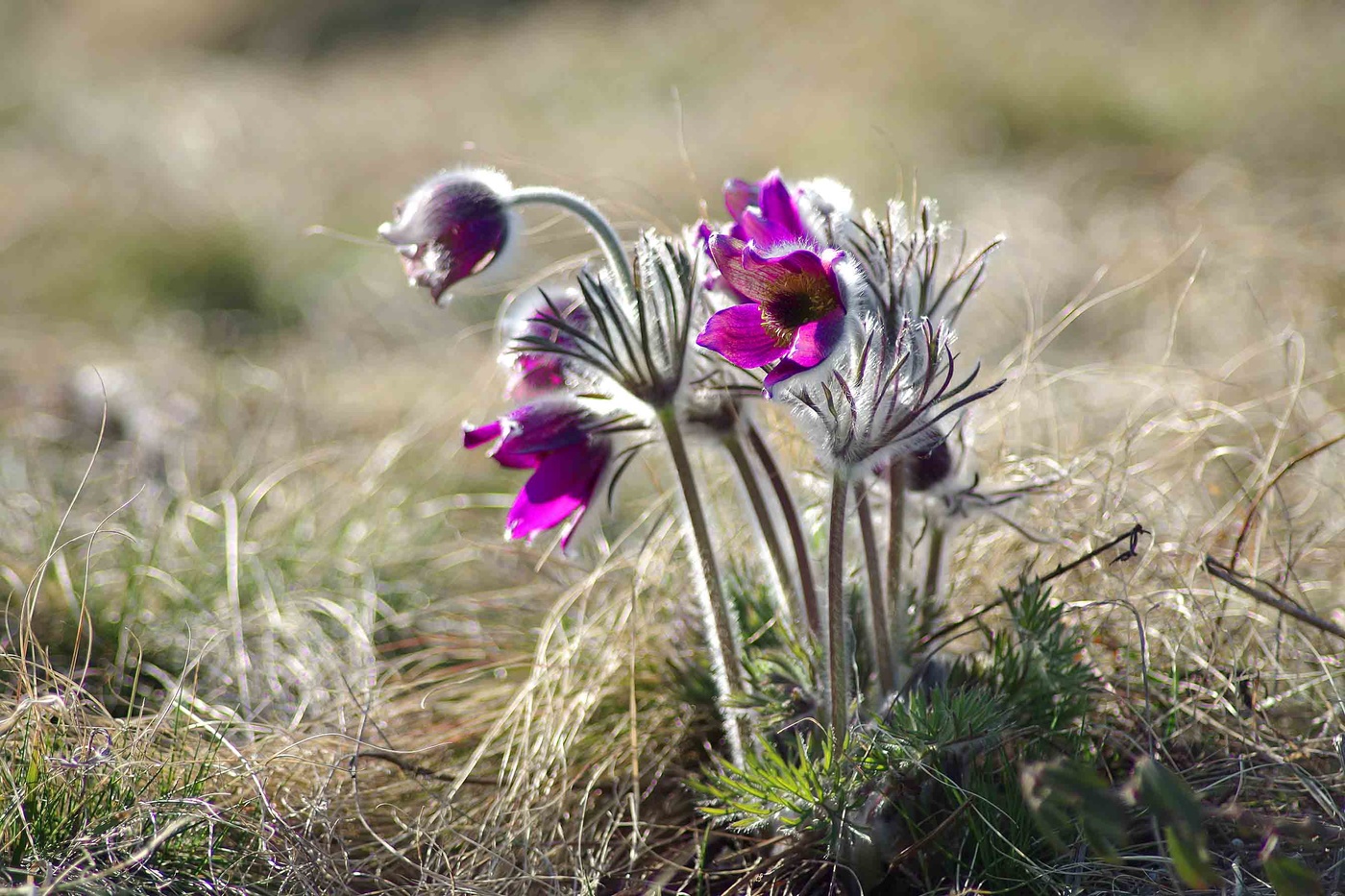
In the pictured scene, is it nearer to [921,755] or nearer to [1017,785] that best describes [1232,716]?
[1017,785]

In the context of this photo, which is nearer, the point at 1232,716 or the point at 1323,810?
the point at 1323,810

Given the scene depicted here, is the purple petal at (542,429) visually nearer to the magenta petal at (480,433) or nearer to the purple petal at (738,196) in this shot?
the magenta petal at (480,433)

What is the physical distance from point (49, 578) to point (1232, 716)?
6.72 feet

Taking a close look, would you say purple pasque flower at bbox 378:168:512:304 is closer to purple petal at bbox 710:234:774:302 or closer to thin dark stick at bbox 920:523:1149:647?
purple petal at bbox 710:234:774:302

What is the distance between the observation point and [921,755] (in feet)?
4.05

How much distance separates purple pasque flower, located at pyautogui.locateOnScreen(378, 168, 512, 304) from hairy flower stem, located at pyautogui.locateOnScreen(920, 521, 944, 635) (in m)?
0.71

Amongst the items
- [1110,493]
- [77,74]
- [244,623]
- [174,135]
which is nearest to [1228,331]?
[1110,493]

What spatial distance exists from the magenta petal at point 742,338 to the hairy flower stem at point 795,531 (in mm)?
251

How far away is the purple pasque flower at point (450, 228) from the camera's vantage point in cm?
122

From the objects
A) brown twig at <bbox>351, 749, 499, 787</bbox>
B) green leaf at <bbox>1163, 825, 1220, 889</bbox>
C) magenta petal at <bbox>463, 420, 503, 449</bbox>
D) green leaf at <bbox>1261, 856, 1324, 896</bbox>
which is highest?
magenta petal at <bbox>463, 420, 503, 449</bbox>

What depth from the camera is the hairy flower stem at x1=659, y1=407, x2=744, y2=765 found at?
1.25 m

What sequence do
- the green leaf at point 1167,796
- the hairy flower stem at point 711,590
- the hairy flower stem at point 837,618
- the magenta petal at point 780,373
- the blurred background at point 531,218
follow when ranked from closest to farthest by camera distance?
1. the green leaf at point 1167,796
2. the magenta petal at point 780,373
3. the hairy flower stem at point 837,618
4. the hairy flower stem at point 711,590
5. the blurred background at point 531,218

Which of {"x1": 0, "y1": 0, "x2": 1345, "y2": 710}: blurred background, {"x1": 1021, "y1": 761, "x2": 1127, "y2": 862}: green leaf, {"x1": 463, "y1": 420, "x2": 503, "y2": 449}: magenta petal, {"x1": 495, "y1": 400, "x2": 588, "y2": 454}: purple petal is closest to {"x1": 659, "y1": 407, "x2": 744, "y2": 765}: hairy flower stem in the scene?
{"x1": 495, "y1": 400, "x2": 588, "y2": 454}: purple petal

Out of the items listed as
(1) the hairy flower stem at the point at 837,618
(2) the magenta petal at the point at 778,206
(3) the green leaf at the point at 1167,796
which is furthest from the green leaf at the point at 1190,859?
(2) the magenta petal at the point at 778,206
